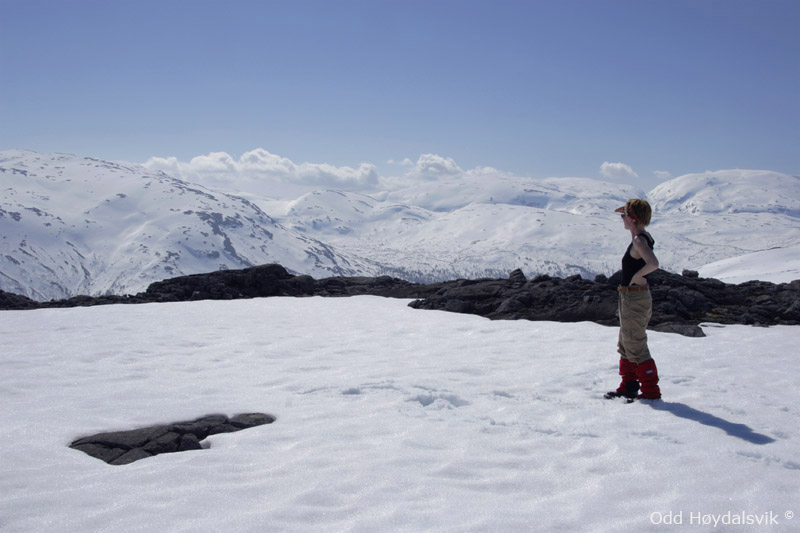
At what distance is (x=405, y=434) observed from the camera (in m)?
6.49

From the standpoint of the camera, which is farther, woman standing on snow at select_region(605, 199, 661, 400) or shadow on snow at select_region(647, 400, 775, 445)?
woman standing on snow at select_region(605, 199, 661, 400)

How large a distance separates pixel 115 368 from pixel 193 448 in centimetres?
496

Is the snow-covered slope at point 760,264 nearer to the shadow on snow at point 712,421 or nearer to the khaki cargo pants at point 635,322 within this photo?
the khaki cargo pants at point 635,322

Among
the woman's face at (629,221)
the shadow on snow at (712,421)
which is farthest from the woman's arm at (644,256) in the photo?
the shadow on snow at (712,421)

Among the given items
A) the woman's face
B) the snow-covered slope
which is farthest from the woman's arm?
the snow-covered slope

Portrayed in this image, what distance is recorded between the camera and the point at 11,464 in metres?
5.34

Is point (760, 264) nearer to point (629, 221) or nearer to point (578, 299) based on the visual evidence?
point (578, 299)

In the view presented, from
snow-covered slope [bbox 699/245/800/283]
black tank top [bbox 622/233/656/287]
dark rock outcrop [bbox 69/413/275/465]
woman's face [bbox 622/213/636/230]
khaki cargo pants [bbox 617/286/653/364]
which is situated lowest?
dark rock outcrop [bbox 69/413/275/465]

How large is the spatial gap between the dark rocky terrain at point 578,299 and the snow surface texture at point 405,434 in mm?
2779

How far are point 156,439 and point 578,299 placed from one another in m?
14.6

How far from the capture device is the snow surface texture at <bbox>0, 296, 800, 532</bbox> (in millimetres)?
4492

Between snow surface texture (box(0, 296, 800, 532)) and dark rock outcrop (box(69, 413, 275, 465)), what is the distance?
0.24 meters

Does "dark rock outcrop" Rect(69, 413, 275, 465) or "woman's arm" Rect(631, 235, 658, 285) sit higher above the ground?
"woman's arm" Rect(631, 235, 658, 285)

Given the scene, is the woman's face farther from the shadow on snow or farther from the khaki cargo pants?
the shadow on snow
